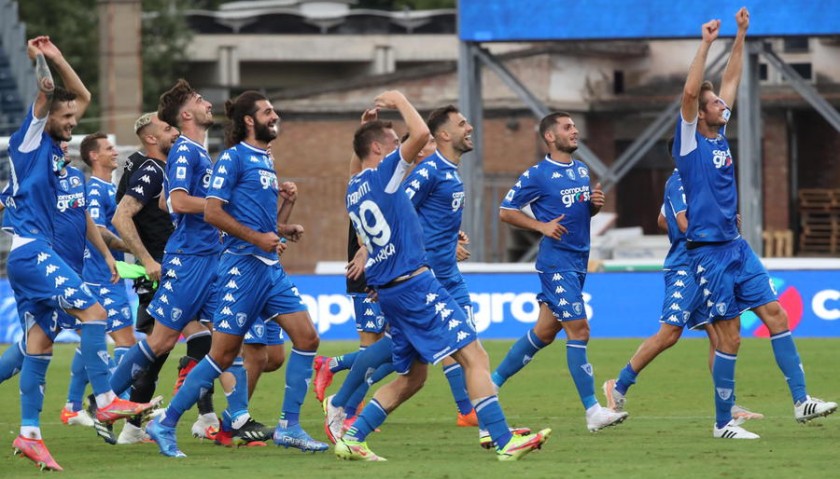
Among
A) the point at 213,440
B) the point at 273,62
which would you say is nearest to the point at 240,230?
the point at 213,440

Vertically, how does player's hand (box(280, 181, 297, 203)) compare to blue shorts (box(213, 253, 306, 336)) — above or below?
above

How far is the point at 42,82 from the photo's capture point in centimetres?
957

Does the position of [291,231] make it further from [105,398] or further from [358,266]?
[105,398]

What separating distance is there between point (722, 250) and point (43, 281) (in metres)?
4.53

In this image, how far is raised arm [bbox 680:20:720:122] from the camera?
10.3m

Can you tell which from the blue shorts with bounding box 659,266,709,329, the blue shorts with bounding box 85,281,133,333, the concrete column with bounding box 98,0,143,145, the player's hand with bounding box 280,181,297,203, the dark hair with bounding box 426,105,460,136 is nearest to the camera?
the player's hand with bounding box 280,181,297,203

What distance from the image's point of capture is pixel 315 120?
40844mm

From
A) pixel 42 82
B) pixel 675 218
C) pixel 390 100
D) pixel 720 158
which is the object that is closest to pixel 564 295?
pixel 675 218

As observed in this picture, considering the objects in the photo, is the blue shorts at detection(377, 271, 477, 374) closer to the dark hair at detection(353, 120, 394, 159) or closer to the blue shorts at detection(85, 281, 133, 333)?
the dark hair at detection(353, 120, 394, 159)

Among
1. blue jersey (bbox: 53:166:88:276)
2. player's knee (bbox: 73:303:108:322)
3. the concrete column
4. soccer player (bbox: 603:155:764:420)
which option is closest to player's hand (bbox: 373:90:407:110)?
player's knee (bbox: 73:303:108:322)

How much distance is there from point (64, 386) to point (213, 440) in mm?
5298

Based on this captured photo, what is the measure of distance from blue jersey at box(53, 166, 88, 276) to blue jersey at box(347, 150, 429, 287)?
2.67m

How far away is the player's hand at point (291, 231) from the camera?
1080 cm

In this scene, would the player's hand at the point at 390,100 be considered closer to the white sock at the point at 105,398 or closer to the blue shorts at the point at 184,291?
the blue shorts at the point at 184,291
